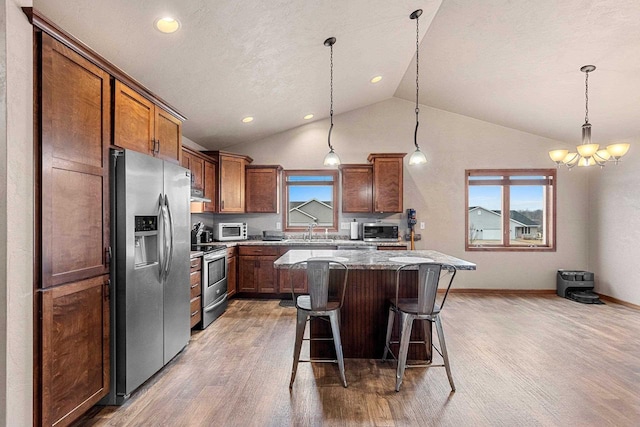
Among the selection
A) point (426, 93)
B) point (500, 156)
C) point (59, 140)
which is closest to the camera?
point (59, 140)

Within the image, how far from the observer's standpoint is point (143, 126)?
2463mm

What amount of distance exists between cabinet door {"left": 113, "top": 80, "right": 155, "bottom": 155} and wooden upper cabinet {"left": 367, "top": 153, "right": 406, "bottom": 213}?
11.4 feet

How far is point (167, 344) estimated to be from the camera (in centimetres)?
265

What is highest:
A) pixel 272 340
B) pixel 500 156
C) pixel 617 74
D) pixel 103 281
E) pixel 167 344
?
pixel 617 74

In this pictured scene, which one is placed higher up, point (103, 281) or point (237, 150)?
point (237, 150)

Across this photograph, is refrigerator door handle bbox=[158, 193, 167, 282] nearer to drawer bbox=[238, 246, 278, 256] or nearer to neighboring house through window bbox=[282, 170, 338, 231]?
drawer bbox=[238, 246, 278, 256]

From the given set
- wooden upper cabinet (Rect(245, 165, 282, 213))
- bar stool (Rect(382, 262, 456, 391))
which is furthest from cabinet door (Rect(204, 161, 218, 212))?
bar stool (Rect(382, 262, 456, 391))

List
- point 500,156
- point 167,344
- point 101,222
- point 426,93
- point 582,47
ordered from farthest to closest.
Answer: point 500,156 < point 426,93 < point 582,47 < point 167,344 < point 101,222

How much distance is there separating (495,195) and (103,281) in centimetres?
581

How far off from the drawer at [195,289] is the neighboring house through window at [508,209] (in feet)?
14.5

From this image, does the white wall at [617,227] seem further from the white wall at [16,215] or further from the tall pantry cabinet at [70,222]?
the white wall at [16,215]

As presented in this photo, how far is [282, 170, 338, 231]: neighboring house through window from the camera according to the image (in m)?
5.62

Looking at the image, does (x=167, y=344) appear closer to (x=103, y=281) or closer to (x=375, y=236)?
(x=103, y=281)

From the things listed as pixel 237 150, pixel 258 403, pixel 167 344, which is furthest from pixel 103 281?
pixel 237 150
